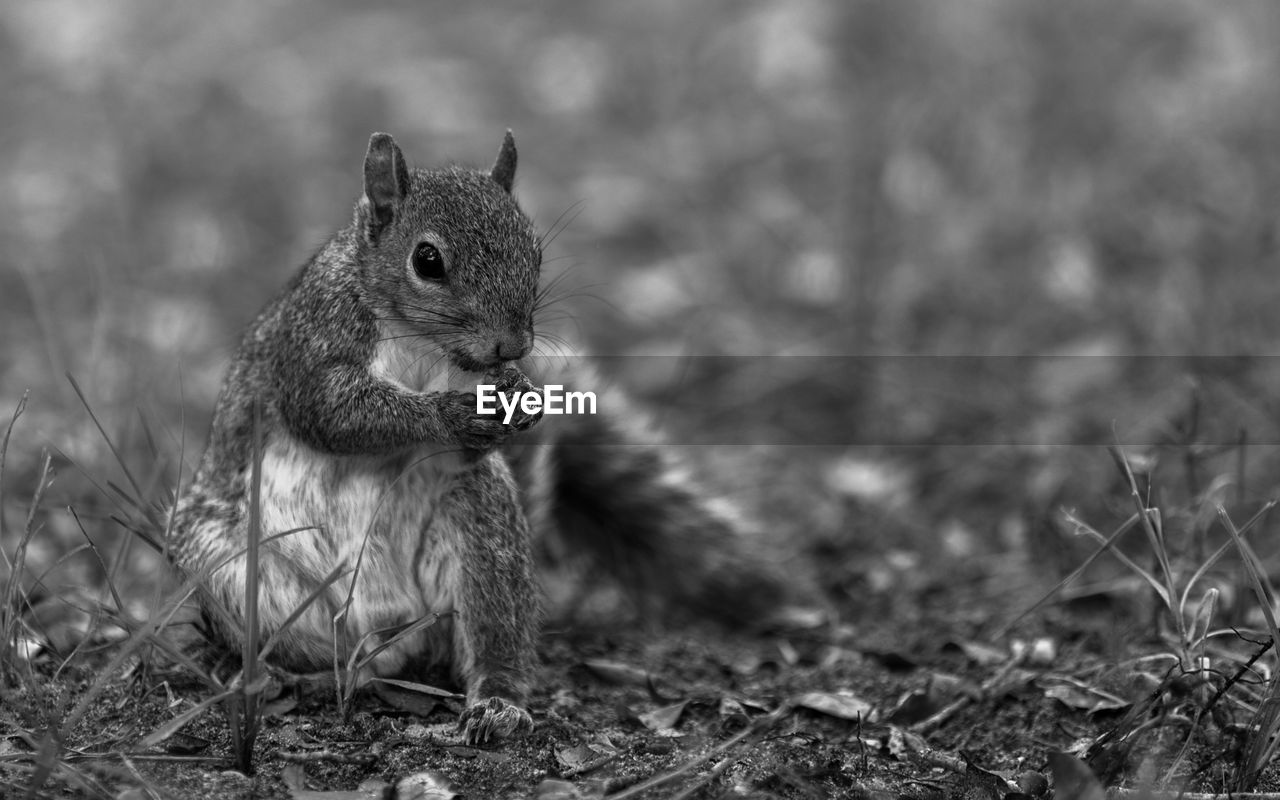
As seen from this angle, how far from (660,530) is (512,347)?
1473 millimetres

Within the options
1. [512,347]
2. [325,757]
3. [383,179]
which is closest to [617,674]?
[325,757]

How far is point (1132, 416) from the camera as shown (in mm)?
4898

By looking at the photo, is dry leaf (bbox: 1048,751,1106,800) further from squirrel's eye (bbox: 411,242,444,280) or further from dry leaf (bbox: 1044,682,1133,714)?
squirrel's eye (bbox: 411,242,444,280)

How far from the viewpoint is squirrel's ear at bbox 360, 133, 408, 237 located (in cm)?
294

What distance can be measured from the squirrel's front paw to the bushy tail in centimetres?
124

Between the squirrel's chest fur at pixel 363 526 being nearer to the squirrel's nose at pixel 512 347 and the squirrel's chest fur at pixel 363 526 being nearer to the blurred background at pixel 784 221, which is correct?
the squirrel's nose at pixel 512 347

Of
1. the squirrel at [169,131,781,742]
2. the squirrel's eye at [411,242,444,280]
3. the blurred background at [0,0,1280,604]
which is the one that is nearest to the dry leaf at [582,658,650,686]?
the squirrel at [169,131,781,742]

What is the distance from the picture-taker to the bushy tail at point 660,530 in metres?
4.12

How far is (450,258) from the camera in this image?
2844 millimetres

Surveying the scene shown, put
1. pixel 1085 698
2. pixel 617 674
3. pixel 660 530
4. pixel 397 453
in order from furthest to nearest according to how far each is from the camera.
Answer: pixel 660 530, pixel 617 674, pixel 1085 698, pixel 397 453

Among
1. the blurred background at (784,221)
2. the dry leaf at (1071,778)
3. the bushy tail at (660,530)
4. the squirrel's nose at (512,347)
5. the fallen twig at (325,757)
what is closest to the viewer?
the dry leaf at (1071,778)

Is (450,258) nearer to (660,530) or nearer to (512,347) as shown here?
(512,347)

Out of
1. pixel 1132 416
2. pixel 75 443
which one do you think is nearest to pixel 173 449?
pixel 75 443

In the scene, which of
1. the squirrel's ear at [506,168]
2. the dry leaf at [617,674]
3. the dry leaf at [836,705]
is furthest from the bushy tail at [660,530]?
the squirrel's ear at [506,168]
